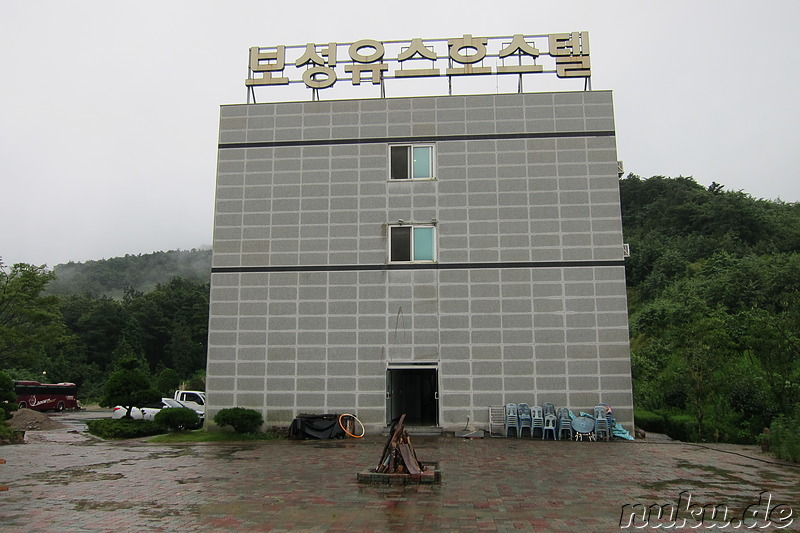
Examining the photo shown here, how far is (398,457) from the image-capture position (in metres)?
9.69

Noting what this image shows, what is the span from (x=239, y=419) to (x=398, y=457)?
8300 mm

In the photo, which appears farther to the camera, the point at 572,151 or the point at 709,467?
the point at 572,151

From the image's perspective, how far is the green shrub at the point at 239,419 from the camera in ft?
54.5

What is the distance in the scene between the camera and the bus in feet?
121

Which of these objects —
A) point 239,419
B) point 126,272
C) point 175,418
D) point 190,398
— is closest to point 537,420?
point 239,419

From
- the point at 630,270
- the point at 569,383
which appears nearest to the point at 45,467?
the point at 569,383

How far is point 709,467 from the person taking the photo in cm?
1162

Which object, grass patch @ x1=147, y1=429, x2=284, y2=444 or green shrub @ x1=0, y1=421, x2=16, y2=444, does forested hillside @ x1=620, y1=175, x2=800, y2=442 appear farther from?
green shrub @ x1=0, y1=421, x2=16, y2=444

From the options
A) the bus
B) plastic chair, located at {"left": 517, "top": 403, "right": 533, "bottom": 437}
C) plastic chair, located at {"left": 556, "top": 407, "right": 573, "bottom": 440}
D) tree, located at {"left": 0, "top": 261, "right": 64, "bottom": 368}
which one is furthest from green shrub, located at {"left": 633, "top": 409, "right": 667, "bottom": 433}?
the bus

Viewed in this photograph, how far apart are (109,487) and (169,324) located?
210ft

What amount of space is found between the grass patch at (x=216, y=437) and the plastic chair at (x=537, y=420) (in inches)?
275

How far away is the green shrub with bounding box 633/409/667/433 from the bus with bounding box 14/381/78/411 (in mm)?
34493

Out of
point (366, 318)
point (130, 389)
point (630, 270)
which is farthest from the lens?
point (630, 270)

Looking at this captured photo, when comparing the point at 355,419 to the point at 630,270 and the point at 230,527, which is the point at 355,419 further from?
the point at 630,270
